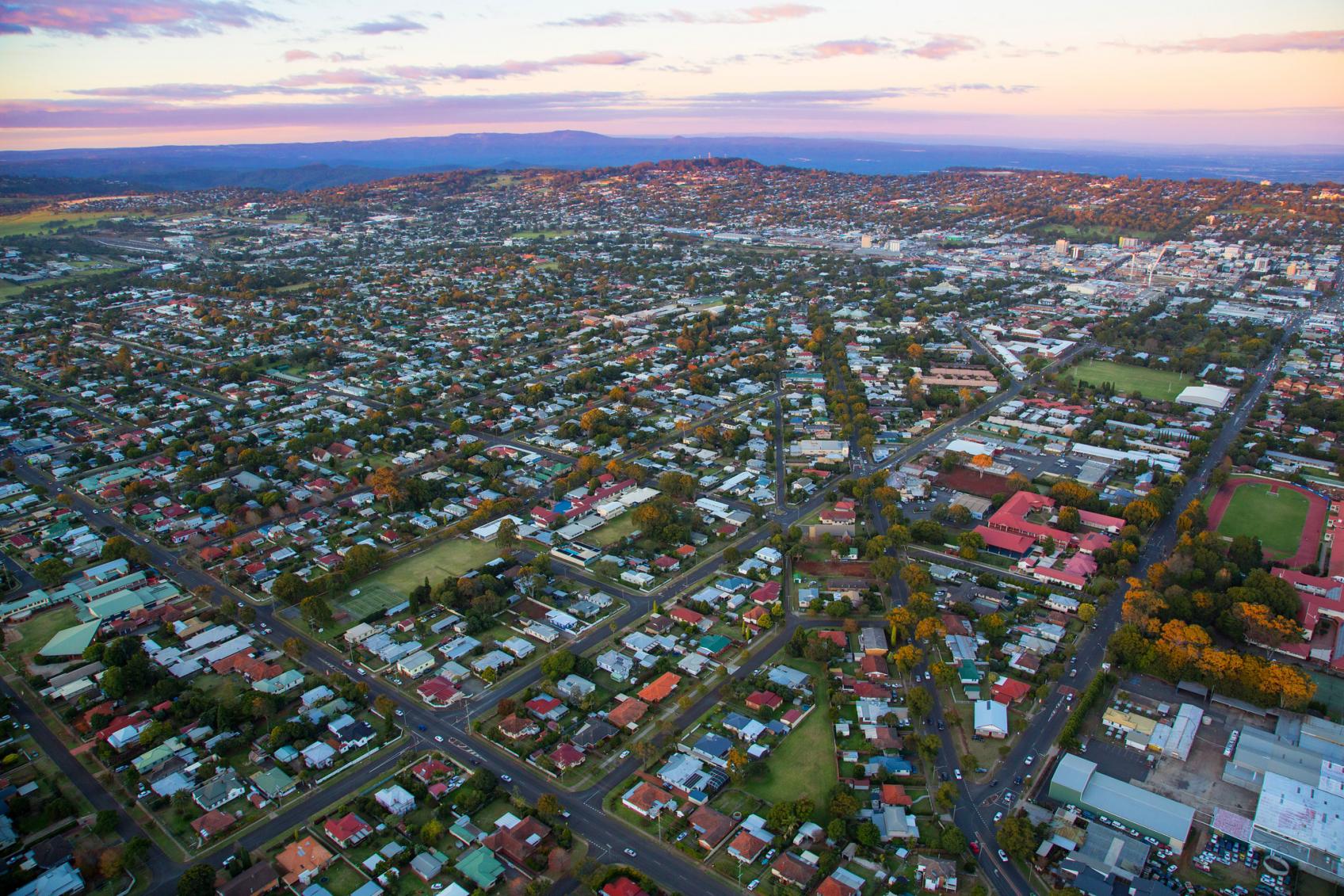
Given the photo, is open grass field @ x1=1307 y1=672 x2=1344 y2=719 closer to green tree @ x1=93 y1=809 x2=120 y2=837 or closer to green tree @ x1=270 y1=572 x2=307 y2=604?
green tree @ x1=93 y1=809 x2=120 y2=837

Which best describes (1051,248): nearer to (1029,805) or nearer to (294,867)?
(1029,805)

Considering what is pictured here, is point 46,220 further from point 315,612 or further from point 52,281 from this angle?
point 315,612

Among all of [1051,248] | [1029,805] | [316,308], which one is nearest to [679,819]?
[1029,805]

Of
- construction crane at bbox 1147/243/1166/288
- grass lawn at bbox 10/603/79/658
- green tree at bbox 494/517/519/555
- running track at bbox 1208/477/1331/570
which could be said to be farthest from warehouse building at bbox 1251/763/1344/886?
construction crane at bbox 1147/243/1166/288

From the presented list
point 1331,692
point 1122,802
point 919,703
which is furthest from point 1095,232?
point 1122,802

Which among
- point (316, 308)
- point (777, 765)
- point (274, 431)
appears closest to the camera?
point (777, 765)

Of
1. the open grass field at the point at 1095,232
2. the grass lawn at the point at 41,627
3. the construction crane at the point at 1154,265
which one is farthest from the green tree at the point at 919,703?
the open grass field at the point at 1095,232
